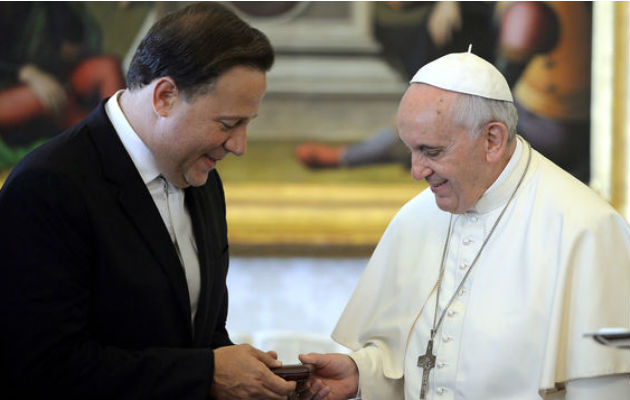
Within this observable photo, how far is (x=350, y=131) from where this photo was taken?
15.3 ft

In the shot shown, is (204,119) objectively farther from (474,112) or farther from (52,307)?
(474,112)

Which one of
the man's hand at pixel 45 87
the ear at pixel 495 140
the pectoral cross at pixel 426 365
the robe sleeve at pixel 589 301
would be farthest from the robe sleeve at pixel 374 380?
the man's hand at pixel 45 87

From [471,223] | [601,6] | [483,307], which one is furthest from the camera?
[601,6]

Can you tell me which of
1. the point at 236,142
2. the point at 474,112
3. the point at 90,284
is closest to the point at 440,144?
the point at 474,112

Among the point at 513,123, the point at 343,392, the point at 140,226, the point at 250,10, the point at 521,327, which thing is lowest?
the point at 343,392

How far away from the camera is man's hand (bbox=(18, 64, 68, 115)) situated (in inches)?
181

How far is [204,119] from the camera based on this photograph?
2.46 meters

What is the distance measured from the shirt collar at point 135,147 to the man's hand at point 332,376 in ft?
2.64

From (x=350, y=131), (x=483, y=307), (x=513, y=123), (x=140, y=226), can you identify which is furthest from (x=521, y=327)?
(x=350, y=131)

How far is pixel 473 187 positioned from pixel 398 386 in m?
0.72

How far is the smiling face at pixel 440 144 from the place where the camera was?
265cm

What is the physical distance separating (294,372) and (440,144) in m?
0.82

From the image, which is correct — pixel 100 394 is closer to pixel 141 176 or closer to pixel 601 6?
pixel 141 176

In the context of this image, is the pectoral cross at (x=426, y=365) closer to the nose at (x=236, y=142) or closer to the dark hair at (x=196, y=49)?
the nose at (x=236, y=142)
